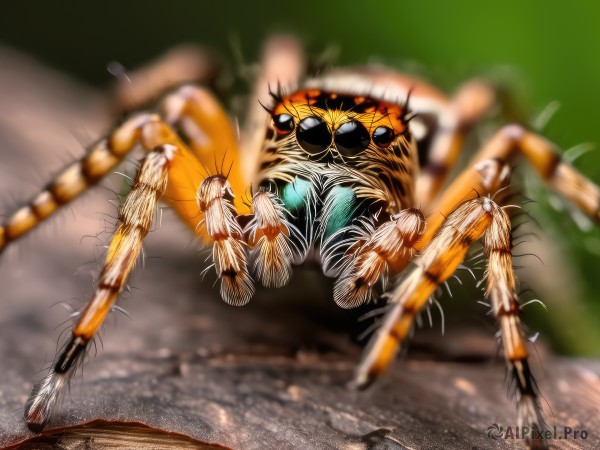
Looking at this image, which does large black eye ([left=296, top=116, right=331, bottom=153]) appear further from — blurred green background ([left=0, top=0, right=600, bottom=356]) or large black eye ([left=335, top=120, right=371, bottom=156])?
blurred green background ([left=0, top=0, right=600, bottom=356])

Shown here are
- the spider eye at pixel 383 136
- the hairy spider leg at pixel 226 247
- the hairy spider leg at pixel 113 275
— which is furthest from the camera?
the spider eye at pixel 383 136

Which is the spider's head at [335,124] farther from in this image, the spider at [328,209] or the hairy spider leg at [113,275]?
the hairy spider leg at [113,275]

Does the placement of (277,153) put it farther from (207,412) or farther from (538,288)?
(538,288)

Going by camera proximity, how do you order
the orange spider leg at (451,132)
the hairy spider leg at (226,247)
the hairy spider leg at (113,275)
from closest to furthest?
1. the hairy spider leg at (113,275)
2. the hairy spider leg at (226,247)
3. the orange spider leg at (451,132)

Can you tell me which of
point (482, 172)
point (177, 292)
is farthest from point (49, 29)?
point (482, 172)

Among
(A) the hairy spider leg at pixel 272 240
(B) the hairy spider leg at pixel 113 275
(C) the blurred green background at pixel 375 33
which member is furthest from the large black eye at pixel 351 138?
(C) the blurred green background at pixel 375 33

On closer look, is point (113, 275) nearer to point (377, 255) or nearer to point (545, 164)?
point (377, 255)

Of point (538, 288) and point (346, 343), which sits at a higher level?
point (538, 288)

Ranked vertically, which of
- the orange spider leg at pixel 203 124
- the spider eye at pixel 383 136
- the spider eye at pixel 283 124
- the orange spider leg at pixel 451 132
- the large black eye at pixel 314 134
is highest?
the orange spider leg at pixel 451 132

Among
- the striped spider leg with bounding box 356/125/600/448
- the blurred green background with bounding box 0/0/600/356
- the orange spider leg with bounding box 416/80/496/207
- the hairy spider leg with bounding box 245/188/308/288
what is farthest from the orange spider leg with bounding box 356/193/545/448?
the blurred green background with bounding box 0/0/600/356
